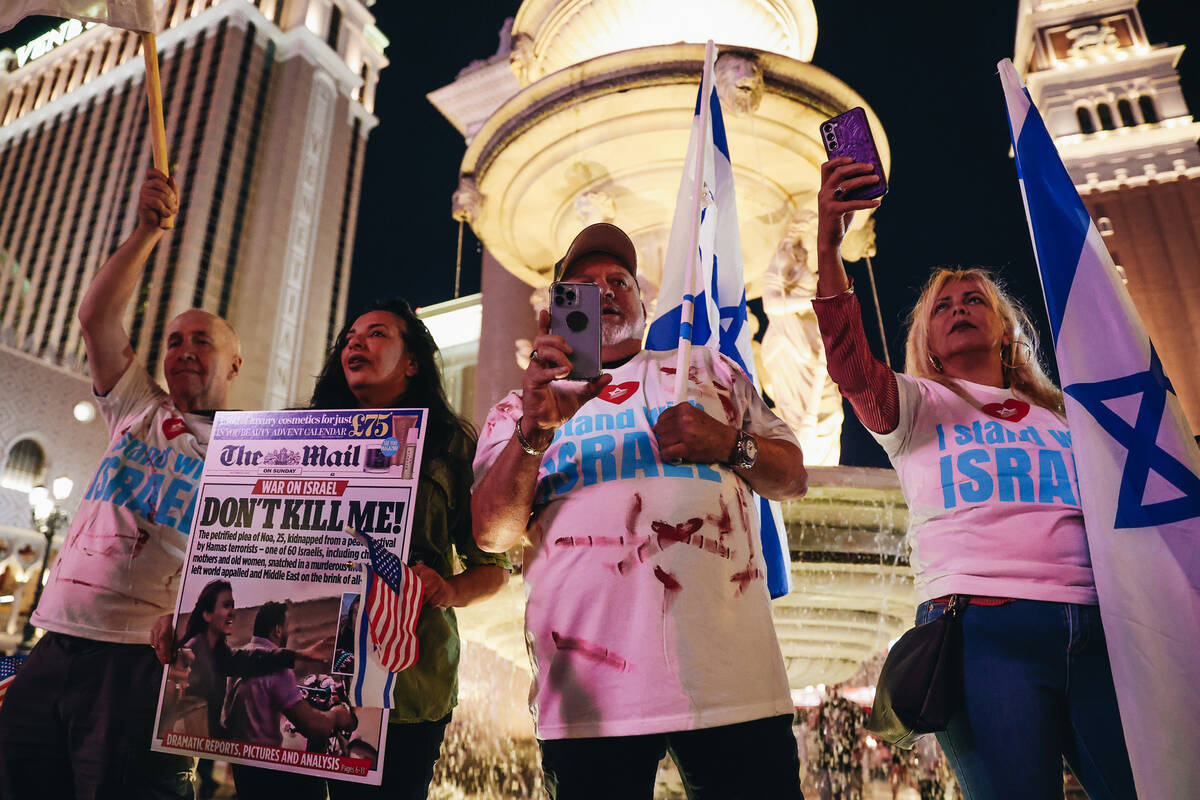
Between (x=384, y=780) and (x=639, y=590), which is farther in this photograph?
(x=384, y=780)

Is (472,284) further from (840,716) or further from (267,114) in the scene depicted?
(267,114)

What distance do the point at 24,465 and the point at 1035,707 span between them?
38988 millimetres

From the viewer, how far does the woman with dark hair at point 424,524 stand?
6.33 ft

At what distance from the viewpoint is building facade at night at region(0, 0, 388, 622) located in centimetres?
5794

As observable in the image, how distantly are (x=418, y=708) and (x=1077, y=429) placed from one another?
6.22 feet

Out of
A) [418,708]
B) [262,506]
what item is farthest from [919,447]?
[262,506]

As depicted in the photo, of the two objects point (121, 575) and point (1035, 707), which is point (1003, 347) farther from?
point (121, 575)

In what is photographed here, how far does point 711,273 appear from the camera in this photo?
11.3 feet

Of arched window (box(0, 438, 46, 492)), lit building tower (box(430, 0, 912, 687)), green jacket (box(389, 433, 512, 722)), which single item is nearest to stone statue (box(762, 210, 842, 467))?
lit building tower (box(430, 0, 912, 687))

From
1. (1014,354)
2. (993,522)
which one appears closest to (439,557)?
(993,522)

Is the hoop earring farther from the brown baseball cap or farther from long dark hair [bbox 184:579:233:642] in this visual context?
long dark hair [bbox 184:579:233:642]

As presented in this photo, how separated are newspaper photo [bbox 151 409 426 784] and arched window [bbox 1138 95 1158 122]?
51814 mm

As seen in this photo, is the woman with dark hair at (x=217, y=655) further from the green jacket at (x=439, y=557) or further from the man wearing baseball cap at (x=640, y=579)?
the man wearing baseball cap at (x=640, y=579)

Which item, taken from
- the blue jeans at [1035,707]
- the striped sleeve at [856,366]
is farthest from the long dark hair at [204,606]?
the blue jeans at [1035,707]
